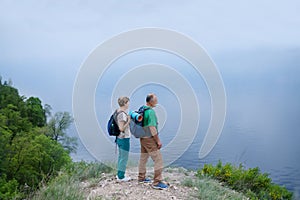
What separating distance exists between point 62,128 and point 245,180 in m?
32.9

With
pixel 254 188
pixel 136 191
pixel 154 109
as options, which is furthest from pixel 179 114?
pixel 254 188

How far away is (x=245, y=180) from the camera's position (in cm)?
820

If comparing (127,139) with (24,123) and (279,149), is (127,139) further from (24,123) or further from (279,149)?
(279,149)

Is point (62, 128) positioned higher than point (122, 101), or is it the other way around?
point (62, 128)

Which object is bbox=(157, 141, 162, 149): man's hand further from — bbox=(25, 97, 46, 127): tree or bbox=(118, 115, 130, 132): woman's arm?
bbox=(25, 97, 46, 127): tree

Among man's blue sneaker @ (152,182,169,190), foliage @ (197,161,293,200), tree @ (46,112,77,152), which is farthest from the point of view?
tree @ (46,112,77,152)

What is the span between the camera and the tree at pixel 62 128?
38.1m

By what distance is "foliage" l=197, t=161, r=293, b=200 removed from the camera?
787cm

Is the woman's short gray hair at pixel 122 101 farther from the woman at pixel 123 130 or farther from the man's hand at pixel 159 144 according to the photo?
the man's hand at pixel 159 144

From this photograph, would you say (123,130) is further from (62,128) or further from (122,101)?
(62,128)

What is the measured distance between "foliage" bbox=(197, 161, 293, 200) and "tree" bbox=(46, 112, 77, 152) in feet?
102

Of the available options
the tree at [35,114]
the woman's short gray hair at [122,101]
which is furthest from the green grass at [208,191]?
the tree at [35,114]

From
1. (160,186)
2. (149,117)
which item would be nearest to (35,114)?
(160,186)

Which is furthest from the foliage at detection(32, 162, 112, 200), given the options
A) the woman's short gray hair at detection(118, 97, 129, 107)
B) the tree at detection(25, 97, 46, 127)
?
the tree at detection(25, 97, 46, 127)
